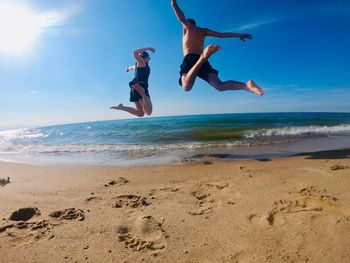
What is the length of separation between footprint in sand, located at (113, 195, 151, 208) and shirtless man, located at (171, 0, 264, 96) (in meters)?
2.04

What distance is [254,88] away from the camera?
427 centimetres

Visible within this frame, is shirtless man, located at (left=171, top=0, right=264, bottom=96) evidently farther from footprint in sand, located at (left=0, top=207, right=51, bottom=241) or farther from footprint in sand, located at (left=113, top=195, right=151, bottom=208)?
footprint in sand, located at (left=0, top=207, right=51, bottom=241)

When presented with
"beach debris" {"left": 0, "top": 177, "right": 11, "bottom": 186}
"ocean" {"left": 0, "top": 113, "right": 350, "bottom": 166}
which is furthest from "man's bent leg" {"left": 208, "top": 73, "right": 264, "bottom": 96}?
"beach debris" {"left": 0, "top": 177, "right": 11, "bottom": 186}

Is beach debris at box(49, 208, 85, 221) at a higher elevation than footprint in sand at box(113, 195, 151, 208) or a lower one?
lower

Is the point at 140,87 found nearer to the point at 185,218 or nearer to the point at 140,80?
the point at 140,80

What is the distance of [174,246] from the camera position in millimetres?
3316

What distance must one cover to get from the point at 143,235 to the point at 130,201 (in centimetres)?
131

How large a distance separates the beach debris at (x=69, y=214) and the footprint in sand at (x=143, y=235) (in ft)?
2.55

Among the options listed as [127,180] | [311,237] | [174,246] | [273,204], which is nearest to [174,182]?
[127,180]

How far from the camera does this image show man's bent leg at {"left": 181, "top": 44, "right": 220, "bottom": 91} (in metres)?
4.23

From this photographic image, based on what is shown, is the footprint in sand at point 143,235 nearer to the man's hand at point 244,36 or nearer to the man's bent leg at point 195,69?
the man's bent leg at point 195,69

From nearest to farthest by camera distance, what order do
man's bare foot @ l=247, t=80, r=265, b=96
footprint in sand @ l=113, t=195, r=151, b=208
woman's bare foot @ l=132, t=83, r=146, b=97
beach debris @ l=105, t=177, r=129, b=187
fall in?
man's bare foot @ l=247, t=80, r=265, b=96, footprint in sand @ l=113, t=195, r=151, b=208, beach debris @ l=105, t=177, r=129, b=187, woman's bare foot @ l=132, t=83, r=146, b=97

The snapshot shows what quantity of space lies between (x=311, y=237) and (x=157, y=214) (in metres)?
1.99

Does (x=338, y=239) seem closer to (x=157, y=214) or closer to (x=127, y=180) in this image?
(x=157, y=214)
